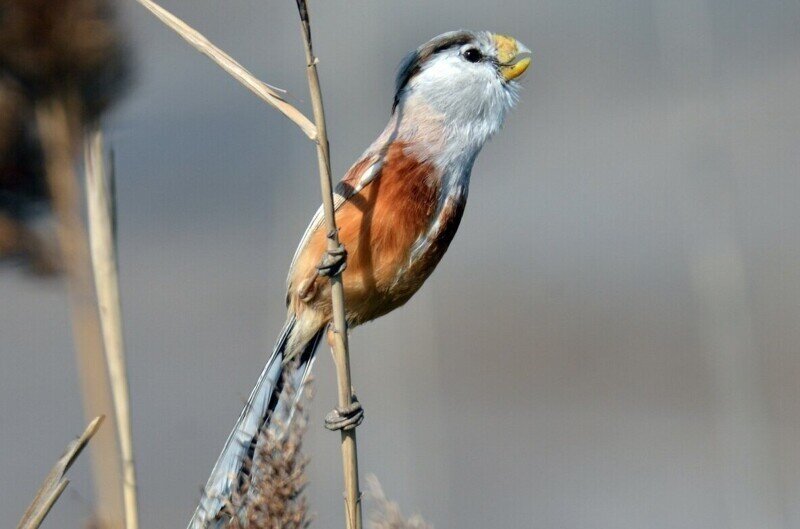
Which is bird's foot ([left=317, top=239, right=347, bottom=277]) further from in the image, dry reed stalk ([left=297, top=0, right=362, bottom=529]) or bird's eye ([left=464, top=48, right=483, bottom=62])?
bird's eye ([left=464, top=48, right=483, bottom=62])

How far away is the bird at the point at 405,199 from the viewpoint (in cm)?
138

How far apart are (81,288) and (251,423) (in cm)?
31

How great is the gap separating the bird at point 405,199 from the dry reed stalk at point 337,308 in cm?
38

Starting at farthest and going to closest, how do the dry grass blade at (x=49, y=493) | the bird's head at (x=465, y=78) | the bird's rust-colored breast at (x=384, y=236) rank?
the bird's head at (x=465, y=78) → the bird's rust-colored breast at (x=384, y=236) → the dry grass blade at (x=49, y=493)

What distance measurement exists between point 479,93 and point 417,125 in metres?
0.12

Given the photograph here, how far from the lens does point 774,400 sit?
11.7 feet

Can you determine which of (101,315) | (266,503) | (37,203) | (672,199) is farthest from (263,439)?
(672,199)

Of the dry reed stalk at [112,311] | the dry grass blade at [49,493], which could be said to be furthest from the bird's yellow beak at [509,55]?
the dry grass blade at [49,493]

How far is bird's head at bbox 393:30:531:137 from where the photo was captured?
149cm

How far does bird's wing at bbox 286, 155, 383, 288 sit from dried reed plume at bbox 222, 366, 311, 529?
1.85 ft

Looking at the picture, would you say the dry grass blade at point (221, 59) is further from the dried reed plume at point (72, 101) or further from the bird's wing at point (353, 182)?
the bird's wing at point (353, 182)

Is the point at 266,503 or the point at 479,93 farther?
the point at 479,93

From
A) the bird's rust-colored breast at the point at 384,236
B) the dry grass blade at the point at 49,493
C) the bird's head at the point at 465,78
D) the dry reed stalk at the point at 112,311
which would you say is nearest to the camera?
the dry grass blade at the point at 49,493

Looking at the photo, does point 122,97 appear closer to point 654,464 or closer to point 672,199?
point 672,199
